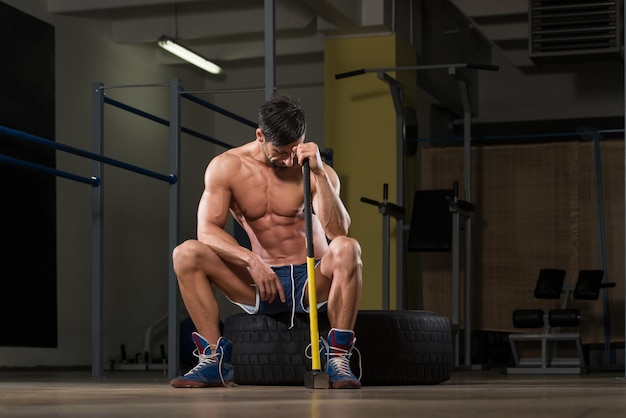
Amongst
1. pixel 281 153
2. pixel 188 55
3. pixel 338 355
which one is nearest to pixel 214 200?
pixel 281 153

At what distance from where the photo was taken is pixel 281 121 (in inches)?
130

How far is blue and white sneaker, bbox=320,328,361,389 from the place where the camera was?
3277mm

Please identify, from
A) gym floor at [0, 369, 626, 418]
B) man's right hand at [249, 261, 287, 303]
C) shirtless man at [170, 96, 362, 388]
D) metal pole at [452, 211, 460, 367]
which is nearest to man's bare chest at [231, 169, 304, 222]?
shirtless man at [170, 96, 362, 388]

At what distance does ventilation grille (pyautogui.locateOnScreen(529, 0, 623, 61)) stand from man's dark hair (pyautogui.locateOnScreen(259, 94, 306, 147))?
5.50 metres

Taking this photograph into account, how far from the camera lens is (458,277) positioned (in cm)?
758

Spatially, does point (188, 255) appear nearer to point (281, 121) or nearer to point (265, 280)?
point (265, 280)

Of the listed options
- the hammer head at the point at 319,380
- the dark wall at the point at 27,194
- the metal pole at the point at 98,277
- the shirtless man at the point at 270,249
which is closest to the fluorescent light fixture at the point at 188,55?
the dark wall at the point at 27,194

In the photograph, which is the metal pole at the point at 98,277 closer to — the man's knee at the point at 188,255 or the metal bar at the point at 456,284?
the man's knee at the point at 188,255

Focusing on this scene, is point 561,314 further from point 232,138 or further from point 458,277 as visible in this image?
point 232,138

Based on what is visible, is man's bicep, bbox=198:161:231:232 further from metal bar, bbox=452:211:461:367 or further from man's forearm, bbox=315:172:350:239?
metal bar, bbox=452:211:461:367

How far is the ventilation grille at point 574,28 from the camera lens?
8359mm

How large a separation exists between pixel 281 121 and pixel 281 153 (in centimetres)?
17

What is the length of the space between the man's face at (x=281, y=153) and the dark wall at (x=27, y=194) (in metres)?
3.93

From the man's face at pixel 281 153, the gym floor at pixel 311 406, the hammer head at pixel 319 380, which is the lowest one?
the hammer head at pixel 319 380
